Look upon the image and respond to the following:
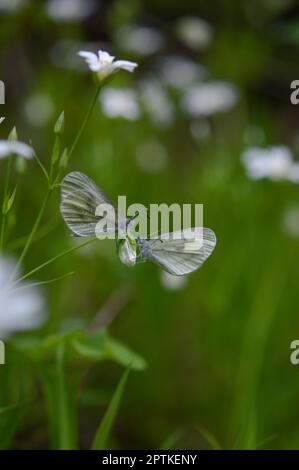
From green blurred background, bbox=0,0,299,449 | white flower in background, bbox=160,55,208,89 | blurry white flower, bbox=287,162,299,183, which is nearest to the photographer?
blurry white flower, bbox=287,162,299,183

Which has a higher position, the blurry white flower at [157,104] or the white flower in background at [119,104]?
the blurry white flower at [157,104]

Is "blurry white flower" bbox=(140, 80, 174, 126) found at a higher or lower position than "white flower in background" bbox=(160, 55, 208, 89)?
lower

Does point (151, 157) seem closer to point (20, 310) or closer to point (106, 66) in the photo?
point (20, 310)

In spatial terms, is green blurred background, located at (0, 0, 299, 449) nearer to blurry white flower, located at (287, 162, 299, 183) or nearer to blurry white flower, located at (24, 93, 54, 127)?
blurry white flower, located at (24, 93, 54, 127)

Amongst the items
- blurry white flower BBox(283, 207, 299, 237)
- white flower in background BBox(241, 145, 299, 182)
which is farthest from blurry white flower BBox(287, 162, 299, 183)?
blurry white flower BBox(283, 207, 299, 237)

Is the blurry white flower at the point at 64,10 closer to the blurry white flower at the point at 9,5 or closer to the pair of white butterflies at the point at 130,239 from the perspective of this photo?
the blurry white flower at the point at 9,5

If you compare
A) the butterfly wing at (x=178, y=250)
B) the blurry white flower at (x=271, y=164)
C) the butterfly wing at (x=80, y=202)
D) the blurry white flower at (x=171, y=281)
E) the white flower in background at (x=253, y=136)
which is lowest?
the butterfly wing at (x=178, y=250)

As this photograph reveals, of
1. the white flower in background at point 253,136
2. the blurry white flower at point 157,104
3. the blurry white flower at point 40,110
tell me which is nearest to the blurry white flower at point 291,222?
the white flower in background at point 253,136

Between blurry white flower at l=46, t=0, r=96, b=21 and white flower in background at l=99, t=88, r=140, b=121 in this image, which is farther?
blurry white flower at l=46, t=0, r=96, b=21

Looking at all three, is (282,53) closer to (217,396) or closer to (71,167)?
(71,167)
